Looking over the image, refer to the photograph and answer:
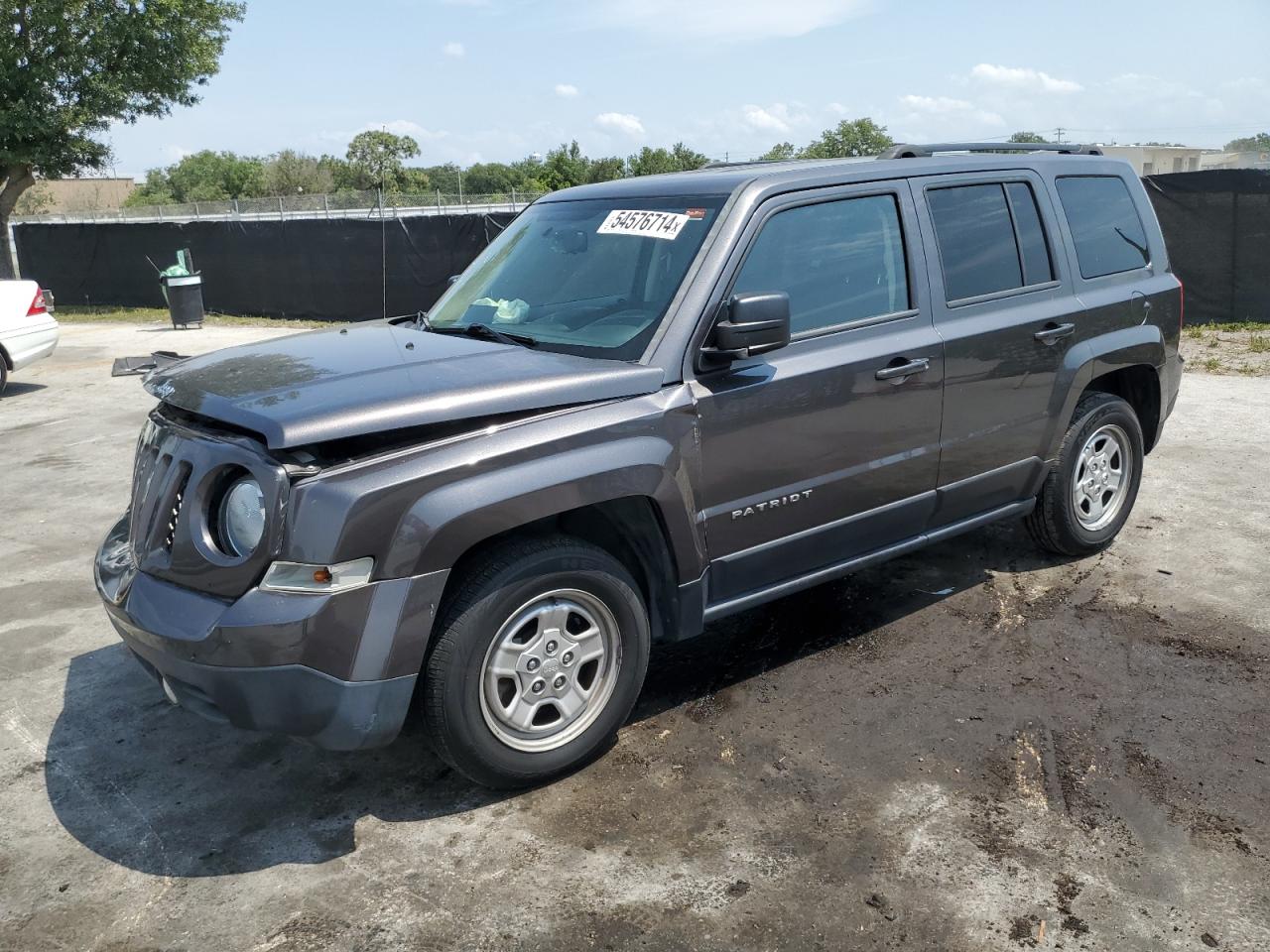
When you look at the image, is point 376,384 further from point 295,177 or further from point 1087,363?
point 295,177

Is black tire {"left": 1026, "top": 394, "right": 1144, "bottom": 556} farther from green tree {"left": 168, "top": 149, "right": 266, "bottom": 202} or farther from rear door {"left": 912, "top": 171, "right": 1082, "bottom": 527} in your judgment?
green tree {"left": 168, "top": 149, "right": 266, "bottom": 202}

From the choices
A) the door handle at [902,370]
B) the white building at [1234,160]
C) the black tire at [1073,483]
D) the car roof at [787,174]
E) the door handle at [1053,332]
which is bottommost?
the black tire at [1073,483]

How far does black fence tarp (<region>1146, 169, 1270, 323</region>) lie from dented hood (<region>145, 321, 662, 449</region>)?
12.2m

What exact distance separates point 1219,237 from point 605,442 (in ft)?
41.5

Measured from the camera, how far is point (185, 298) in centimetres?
1903

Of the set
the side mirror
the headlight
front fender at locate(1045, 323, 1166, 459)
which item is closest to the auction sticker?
the side mirror

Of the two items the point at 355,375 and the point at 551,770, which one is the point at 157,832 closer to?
the point at 551,770

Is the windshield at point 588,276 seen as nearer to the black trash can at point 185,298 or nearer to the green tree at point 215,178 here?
the black trash can at point 185,298

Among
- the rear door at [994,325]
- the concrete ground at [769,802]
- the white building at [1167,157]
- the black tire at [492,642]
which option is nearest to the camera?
the concrete ground at [769,802]

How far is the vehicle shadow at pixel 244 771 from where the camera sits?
3.43m

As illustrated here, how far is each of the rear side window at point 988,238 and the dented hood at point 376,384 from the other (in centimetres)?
167

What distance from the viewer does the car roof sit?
13.7ft

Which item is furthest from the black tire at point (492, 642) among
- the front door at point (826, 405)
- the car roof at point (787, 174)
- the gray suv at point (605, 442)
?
the car roof at point (787, 174)

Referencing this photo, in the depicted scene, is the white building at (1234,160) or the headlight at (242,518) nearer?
the headlight at (242,518)
